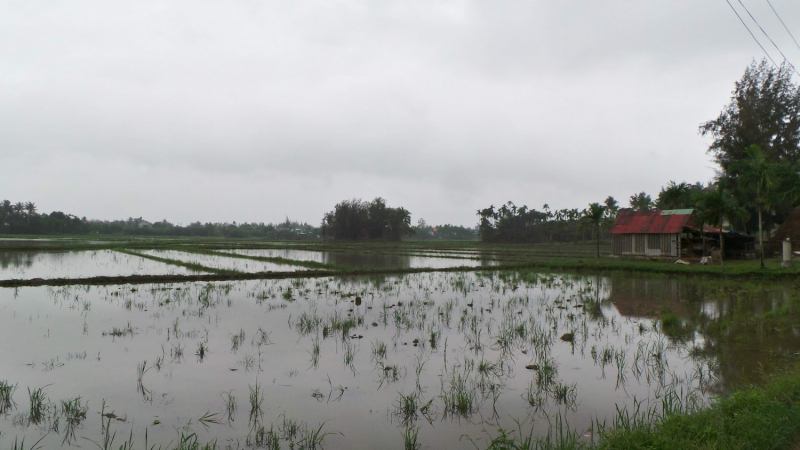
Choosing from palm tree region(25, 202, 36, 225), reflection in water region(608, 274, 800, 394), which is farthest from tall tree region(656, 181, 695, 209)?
palm tree region(25, 202, 36, 225)

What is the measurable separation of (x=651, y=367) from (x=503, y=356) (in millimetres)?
1955

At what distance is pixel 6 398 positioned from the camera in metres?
4.62

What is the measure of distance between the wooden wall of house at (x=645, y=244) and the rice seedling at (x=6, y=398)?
84.2 ft

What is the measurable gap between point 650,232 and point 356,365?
74.2 feet

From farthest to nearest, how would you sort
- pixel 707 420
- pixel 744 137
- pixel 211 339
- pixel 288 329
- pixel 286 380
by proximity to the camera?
pixel 744 137 → pixel 288 329 → pixel 211 339 → pixel 286 380 → pixel 707 420

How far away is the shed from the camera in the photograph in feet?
75.5

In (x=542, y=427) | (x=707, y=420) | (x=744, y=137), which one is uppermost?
(x=744, y=137)

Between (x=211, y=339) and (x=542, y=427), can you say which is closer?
(x=542, y=427)

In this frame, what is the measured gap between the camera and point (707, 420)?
12.4 ft

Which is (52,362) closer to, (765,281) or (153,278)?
(153,278)

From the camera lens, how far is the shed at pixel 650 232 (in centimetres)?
2302

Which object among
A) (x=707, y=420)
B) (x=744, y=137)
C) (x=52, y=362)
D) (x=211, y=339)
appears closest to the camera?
(x=707, y=420)

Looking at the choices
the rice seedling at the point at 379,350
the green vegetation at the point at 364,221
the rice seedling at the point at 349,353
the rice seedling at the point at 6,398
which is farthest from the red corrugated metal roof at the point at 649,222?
the green vegetation at the point at 364,221

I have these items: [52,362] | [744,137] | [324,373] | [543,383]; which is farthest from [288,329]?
[744,137]
